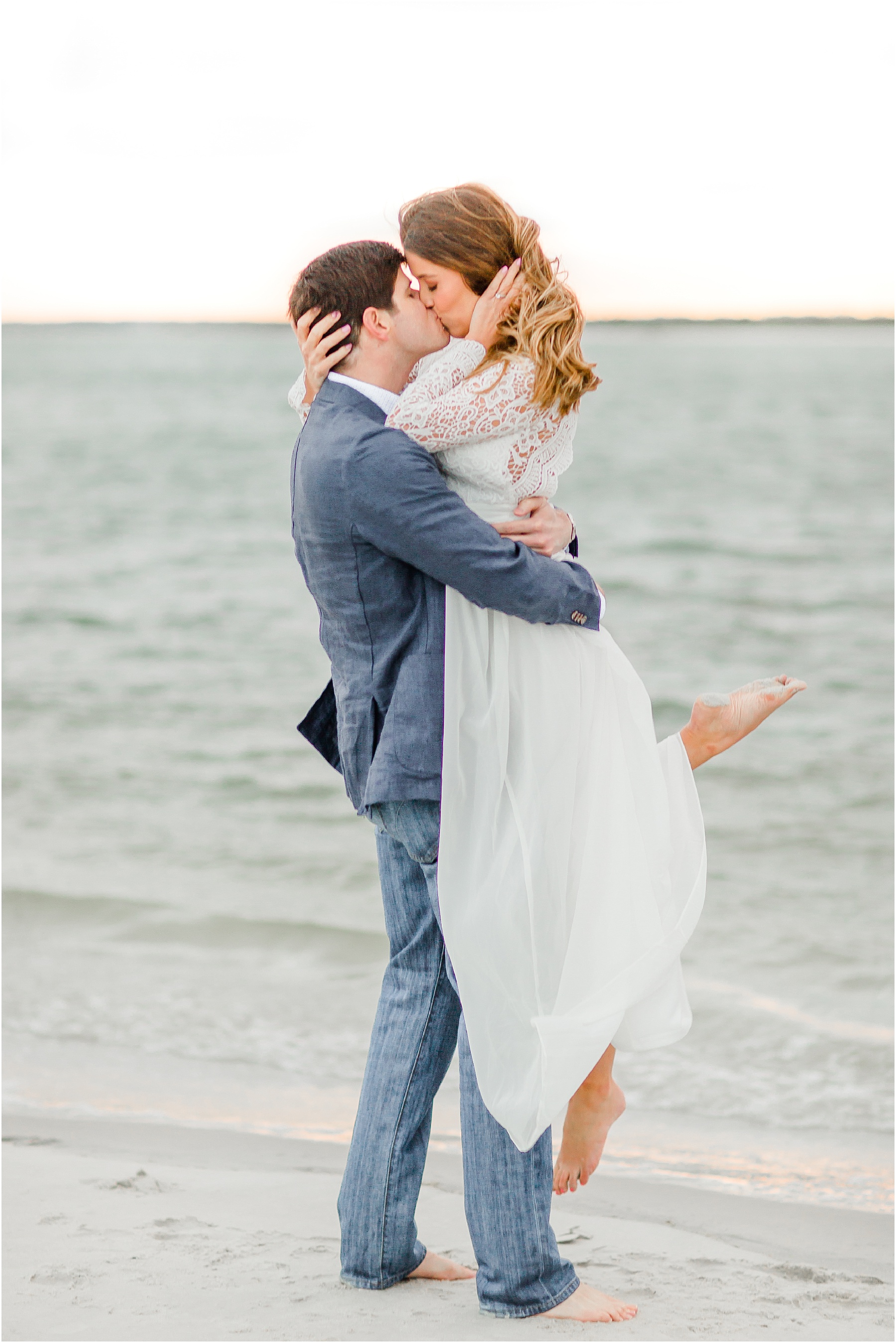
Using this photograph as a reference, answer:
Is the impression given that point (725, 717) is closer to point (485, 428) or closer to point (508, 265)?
point (485, 428)

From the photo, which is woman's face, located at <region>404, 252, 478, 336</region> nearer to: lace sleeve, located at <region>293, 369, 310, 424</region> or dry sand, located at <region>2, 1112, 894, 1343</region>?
lace sleeve, located at <region>293, 369, 310, 424</region>

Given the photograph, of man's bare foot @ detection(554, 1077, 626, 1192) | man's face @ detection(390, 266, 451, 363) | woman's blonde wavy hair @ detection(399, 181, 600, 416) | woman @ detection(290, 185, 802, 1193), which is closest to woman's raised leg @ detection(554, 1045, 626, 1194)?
man's bare foot @ detection(554, 1077, 626, 1192)

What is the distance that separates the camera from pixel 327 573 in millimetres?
2176

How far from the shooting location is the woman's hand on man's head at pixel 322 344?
219 centimetres

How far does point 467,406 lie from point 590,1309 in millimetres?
1583

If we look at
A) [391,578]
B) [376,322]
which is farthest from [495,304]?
[391,578]

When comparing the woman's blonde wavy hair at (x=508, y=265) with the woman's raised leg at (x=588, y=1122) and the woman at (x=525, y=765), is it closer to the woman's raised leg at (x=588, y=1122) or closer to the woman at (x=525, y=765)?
the woman at (x=525, y=765)

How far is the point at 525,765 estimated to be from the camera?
2.19 m

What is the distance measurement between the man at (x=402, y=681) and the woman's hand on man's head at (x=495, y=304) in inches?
3.8

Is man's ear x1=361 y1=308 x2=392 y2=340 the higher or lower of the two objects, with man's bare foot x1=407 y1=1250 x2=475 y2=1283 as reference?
higher

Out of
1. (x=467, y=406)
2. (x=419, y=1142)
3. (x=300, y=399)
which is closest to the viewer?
(x=467, y=406)

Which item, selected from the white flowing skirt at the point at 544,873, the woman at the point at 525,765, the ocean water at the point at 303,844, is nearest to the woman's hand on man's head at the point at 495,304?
the woman at the point at 525,765

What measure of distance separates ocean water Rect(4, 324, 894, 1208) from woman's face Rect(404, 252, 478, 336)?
7.11ft

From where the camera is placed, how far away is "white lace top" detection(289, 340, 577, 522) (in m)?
2.11
